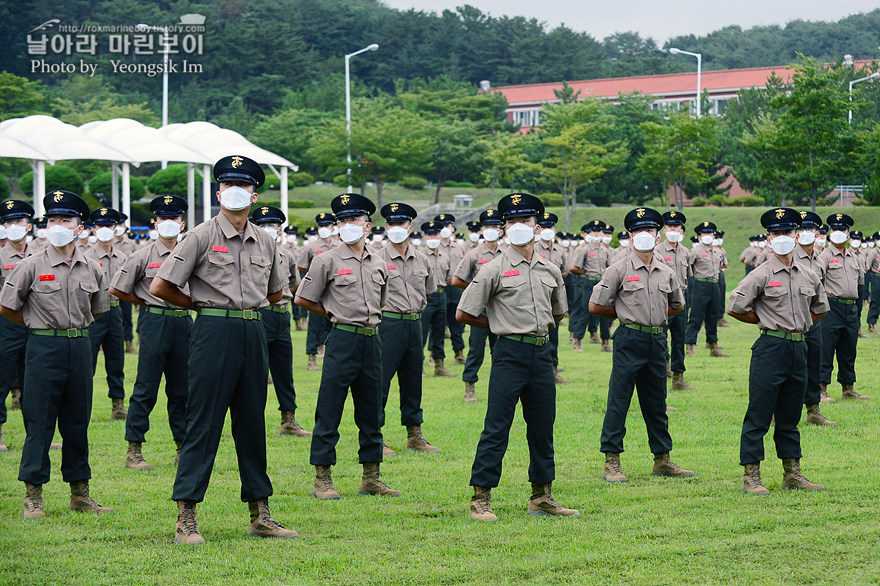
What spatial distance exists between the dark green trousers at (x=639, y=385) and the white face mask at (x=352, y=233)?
2.55 metres

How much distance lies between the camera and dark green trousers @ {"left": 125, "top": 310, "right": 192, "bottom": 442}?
9672mm

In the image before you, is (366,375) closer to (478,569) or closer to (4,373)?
(478,569)

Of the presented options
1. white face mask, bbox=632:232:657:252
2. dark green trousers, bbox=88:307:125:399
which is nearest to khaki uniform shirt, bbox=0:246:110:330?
dark green trousers, bbox=88:307:125:399

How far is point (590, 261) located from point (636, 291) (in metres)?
10.9

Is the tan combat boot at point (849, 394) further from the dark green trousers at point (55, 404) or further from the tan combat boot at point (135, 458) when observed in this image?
the dark green trousers at point (55, 404)

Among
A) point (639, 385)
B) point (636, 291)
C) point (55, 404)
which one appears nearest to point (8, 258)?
point (55, 404)

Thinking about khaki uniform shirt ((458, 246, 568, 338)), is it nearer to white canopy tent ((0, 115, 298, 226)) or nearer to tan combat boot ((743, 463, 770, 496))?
tan combat boot ((743, 463, 770, 496))

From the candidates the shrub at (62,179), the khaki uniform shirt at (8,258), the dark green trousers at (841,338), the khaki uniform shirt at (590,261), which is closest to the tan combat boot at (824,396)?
the dark green trousers at (841,338)

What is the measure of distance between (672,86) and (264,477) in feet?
214

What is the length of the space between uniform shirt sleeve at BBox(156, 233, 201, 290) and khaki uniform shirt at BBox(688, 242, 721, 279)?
43.0 feet

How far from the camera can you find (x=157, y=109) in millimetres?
68500

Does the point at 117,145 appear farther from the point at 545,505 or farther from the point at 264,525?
the point at 545,505

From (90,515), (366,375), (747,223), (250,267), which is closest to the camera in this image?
(250,267)

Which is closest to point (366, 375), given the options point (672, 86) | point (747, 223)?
point (747, 223)
